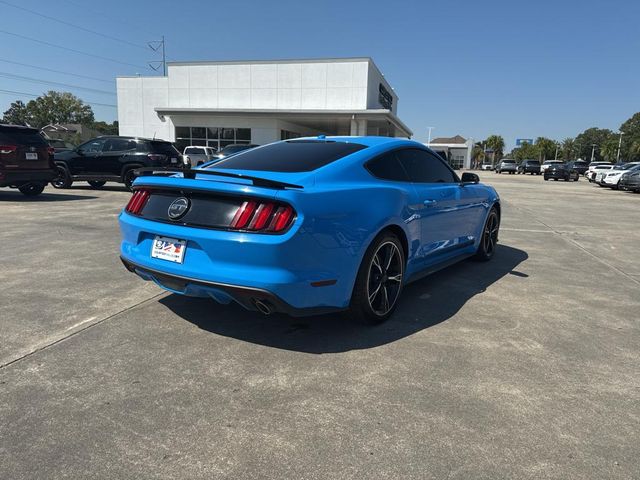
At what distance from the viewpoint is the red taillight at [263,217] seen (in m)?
2.91

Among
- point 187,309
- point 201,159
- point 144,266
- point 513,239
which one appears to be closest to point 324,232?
point 144,266

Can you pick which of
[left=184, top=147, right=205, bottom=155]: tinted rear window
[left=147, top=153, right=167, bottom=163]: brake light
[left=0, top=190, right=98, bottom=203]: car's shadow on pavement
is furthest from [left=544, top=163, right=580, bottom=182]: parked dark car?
[left=0, top=190, right=98, bottom=203]: car's shadow on pavement

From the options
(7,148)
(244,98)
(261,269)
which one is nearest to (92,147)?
(7,148)

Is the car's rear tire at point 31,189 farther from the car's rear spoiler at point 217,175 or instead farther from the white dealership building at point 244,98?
the white dealership building at point 244,98

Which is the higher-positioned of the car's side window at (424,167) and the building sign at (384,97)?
the building sign at (384,97)

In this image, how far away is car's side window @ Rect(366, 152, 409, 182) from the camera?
3832 millimetres

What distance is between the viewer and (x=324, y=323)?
3.79 metres

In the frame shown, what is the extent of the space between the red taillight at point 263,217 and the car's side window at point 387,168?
1.14 m

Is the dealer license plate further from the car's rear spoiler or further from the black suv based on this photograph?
the black suv

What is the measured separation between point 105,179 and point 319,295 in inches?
529

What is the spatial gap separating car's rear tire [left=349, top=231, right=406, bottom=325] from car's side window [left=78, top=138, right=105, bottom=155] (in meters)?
13.4

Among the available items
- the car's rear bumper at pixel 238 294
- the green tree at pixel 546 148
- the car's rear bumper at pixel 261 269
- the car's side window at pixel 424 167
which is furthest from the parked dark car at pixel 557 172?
the green tree at pixel 546 148

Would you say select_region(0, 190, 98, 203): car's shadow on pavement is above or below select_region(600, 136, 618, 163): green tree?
below

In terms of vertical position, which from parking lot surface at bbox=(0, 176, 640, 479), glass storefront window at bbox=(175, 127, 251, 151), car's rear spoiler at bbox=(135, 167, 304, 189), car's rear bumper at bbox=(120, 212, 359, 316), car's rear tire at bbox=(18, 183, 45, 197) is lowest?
parking lot surface at bbox=(0, 176, 640, 479)
